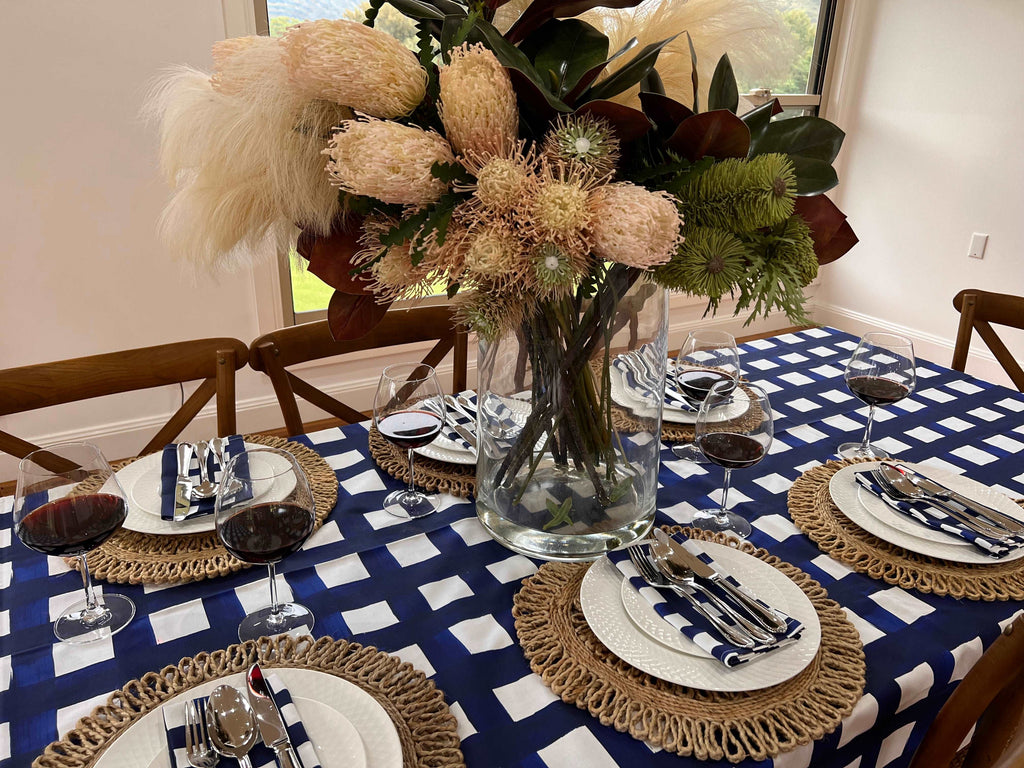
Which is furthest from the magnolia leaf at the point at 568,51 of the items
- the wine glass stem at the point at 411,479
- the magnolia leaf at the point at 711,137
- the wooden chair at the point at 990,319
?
the wooden chair at the point at 990,319

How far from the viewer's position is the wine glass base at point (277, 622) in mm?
814

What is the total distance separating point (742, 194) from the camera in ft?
2.29

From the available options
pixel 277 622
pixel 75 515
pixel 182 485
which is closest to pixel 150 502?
pixel 182 485

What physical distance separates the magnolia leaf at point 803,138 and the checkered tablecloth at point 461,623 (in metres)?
0.51

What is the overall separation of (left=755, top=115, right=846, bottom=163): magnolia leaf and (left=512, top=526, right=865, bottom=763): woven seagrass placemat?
1.67 ft

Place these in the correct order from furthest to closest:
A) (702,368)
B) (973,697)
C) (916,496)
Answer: (702,368) < (916,496) < (973,697)

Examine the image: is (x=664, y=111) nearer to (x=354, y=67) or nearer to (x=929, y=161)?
(x=354, y=67)

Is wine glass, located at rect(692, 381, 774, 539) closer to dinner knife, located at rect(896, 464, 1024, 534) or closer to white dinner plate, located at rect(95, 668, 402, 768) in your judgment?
dinner knife, located at rect(896, 464, 1024, 534)

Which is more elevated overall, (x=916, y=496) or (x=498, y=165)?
(x=498, y=165)

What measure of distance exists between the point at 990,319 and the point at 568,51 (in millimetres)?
1561

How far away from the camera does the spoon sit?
2.12ft

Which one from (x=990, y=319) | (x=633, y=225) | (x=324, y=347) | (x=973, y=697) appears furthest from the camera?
(x=990, y=319)

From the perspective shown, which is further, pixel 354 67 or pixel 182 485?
pixel 182 485

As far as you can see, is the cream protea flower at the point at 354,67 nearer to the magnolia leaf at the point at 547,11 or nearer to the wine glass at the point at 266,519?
the magnolia leaf at the point at 547,11
